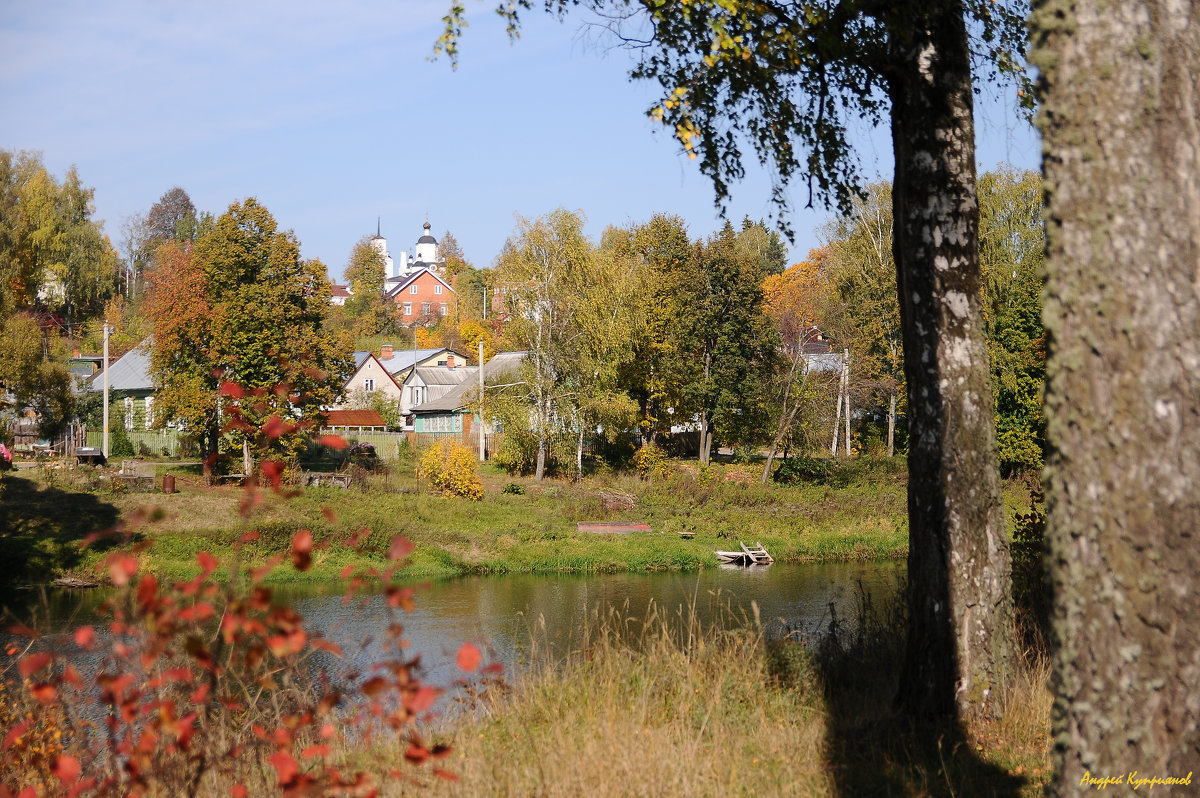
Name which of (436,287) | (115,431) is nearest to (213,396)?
(115,431)

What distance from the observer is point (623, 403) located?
37188 millimetres

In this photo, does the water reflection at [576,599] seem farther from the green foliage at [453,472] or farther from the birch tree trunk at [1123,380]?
the birch tree trunk at [1123,380]

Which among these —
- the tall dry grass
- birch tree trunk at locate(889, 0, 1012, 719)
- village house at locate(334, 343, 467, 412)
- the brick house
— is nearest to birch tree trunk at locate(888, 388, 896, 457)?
village house at locate(334, 343, 467, 412)

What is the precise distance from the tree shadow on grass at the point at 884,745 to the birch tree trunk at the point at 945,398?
0.31m

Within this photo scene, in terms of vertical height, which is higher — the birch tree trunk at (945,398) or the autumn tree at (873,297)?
the autumn tree at (873,297)

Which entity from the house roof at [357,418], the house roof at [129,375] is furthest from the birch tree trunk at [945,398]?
the house roof at [357,418]

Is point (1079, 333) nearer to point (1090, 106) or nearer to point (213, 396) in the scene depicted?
point (1090, 106)

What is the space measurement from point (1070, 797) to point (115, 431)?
163 feet

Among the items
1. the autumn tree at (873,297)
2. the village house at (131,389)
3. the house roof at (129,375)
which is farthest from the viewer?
the house roof at (129,375)

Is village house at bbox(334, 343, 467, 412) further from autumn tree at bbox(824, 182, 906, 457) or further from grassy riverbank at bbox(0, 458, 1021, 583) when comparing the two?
autumn tree at bbox(824, 182, 906, 457)

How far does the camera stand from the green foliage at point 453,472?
33125 mm

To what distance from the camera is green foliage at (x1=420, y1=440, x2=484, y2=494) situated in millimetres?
33125
